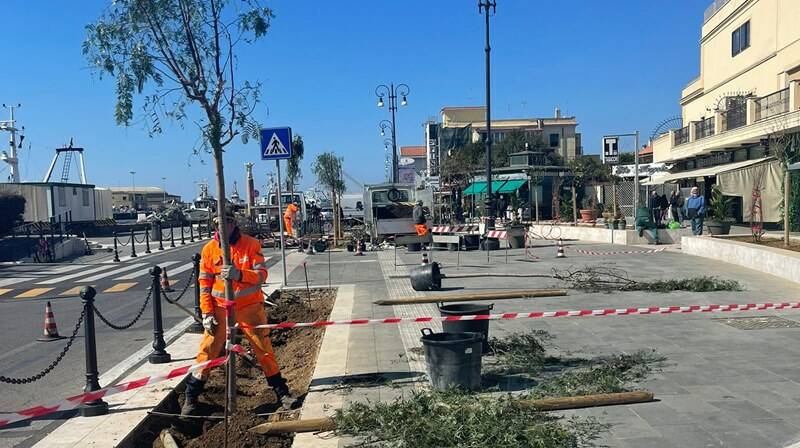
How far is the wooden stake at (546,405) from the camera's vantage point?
15.8 feet

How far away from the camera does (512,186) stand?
39.8 metres

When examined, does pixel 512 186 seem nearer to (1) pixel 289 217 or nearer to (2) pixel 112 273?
(1) pixel 289 217


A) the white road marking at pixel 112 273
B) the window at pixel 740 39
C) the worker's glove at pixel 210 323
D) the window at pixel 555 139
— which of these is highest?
the window at pixel 555 139

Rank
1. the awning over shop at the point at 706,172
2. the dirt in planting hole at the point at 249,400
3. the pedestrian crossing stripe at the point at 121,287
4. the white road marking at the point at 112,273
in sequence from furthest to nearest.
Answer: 1. the awning over shop at the point at 706,172
2. the white road marking at the point at 112,273
3. the pedestrian crossing stripe at the point at 121,287
4. the dirt in planting hole at the point at 249,400

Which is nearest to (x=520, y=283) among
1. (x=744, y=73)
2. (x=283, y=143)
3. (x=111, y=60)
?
(x=283, y=143)

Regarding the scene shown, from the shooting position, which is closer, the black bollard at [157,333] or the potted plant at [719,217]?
the black bollard at [157,333]

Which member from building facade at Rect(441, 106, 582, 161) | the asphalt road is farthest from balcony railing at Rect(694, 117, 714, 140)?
building facade at Rect(441, 106, 582, 161)

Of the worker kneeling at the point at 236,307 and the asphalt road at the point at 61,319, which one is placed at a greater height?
the worker kneeling at the point at 236,307

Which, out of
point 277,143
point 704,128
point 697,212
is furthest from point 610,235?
point 277,143

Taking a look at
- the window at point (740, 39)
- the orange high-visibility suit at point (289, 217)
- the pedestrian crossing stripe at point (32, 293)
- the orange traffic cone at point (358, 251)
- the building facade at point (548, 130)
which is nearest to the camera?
the pedestrian crossing stripe at point (32, 293)

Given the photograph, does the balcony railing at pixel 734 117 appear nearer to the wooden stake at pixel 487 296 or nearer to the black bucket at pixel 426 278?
the wooden stake at pixel 487 296

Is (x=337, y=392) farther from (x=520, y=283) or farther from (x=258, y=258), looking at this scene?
(x=520, y=283)

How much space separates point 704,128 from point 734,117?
152 inches

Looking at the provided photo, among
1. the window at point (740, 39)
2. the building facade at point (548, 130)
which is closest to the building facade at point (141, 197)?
the building facade at point (548, 130)
